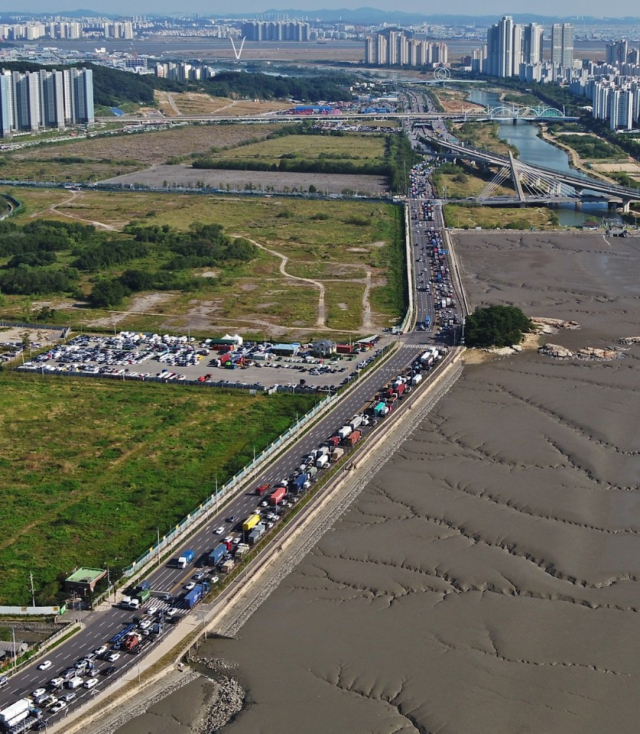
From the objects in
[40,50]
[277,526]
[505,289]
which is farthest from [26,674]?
[40,50]

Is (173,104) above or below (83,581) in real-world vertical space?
above

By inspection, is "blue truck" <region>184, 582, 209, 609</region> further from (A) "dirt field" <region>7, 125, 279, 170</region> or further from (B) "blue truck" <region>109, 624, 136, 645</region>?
(A) "dirt field" <region>7, 125, 279, 170</region>

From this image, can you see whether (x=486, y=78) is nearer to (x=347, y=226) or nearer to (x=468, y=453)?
(x=347, y=226)

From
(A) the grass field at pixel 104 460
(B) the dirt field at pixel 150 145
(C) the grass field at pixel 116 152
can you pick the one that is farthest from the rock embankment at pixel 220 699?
(B) the dirt field at pixel 150 145

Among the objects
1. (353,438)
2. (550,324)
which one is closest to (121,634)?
(353,438)

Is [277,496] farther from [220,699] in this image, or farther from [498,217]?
[498,217]
